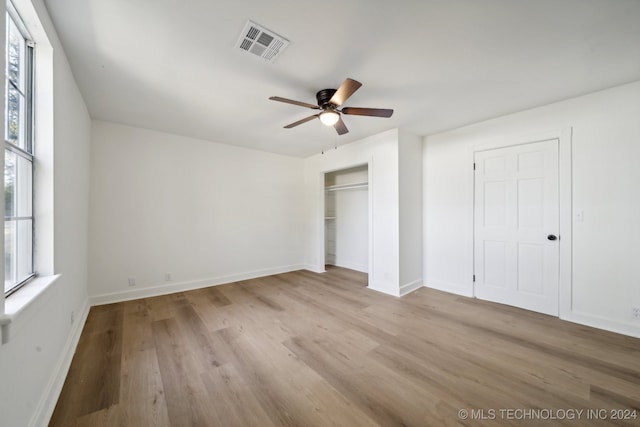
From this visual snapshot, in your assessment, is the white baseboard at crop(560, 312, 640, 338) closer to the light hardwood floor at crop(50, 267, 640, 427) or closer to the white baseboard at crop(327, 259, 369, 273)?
the light hardwood floor at crop(50, 267, 640, 427)

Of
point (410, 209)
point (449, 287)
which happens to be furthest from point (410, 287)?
point (410, 209)

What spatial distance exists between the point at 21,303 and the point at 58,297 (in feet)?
2.66

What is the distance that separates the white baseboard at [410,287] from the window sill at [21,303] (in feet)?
12.2

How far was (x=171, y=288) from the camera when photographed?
149 inches

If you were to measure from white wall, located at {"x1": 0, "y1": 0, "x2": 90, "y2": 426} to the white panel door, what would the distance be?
445 cm

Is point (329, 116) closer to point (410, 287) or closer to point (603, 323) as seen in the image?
point (410, 287)

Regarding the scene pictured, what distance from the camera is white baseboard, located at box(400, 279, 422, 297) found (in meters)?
3.67

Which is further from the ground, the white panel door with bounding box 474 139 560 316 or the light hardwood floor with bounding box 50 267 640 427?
the white panel door with bounding box 474 139 560 316

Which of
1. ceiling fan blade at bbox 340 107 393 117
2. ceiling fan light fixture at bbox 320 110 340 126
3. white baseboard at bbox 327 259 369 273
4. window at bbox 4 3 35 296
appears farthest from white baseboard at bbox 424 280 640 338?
window at bbox 4 3 35 296

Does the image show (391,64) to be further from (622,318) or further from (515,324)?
(622,318)

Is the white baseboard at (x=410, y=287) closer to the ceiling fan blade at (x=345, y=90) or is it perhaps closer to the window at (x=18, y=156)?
the ceiling fan blade at (x=345, y=90)

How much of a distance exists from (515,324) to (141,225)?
16.7 ft

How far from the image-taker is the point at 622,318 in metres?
2.46

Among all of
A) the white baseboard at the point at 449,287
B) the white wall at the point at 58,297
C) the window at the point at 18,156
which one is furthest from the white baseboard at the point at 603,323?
the window at the point at 18,156
